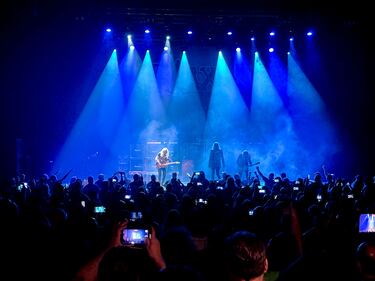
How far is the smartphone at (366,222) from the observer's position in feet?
20.9

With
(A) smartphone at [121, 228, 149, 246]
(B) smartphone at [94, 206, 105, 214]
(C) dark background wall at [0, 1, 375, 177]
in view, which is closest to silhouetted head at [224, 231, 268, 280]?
(A) smartphone at [121, 228, 149, 246]

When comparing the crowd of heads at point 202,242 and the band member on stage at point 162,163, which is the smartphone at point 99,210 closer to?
the crowd of heads at point 202,242

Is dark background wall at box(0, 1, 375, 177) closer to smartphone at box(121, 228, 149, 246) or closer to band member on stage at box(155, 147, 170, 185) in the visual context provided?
band member on stage at box(155, 147, 170, 185)

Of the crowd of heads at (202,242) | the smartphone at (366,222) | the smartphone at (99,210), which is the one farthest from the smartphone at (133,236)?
the smartphone at (366,222)

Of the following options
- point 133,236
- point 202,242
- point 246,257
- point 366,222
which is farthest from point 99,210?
point 246,257

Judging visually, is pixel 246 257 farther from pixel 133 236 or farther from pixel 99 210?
pixel 99 210

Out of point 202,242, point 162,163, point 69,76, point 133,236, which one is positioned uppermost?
point 69,76

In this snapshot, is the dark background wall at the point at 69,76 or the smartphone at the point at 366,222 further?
the dark background wall at the point at 69,76

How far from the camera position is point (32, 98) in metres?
20.0

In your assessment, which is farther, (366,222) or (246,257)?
(366,222)

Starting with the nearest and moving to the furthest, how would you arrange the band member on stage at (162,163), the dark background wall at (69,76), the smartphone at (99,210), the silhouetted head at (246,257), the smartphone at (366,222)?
the silhouetted head at (246,257)
the smartphone at (366,222)
the smartphone at (99,210)
the dark background wall at (69,76)
the band member on stage at (162,163)

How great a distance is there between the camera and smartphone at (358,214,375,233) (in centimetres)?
636

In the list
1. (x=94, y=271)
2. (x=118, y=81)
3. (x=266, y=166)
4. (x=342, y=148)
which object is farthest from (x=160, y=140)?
(x=94, y=271)

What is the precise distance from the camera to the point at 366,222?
20.9 feet
